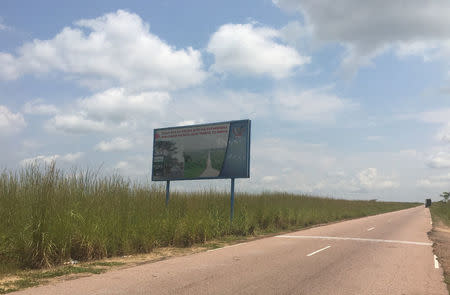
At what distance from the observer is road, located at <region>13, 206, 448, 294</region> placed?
288 inches

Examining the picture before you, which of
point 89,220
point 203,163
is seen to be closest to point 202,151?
point 203,163

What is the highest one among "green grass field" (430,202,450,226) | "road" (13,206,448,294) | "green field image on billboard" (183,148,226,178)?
"green field image on billboard" (183,148,226,178)

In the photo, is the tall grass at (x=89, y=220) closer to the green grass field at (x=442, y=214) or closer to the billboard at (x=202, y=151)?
the billboard at (x=202, y=151)

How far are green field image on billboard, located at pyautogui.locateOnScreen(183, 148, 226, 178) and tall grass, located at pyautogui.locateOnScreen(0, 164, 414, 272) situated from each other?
130 centimetres

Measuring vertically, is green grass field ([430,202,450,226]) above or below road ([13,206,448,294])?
below

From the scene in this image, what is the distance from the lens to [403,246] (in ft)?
47.0

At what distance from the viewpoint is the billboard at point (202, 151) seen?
1793 centimetres

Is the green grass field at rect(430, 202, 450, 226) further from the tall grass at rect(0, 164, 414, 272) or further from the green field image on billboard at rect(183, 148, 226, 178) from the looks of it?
the tall grass at rect(0, 164, 414, 272)

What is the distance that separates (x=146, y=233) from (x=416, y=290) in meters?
8.22

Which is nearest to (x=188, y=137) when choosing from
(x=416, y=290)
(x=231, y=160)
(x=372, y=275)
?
(x=231, y=160)

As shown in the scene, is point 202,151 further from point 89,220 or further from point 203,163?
point 89,220

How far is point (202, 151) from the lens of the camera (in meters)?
18.9

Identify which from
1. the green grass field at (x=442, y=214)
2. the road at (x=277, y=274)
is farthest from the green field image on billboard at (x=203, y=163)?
the green grass field at (x=442, y=214)

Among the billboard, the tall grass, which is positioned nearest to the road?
the tall grass
